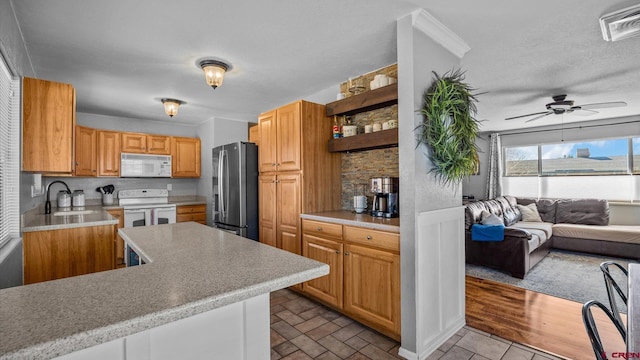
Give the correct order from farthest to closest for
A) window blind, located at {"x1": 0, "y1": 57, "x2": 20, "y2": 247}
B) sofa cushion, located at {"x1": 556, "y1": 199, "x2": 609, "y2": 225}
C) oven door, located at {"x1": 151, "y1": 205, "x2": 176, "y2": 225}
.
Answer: sofa cushion, located at {"x1": 556, "y1": 199, "x2": 609, "y2": 225}
oven door, located at {"x1": 151, "y1": 205, "x2": 176, "y2": 225}
window blind, located at {"x1": 0, "y1": 57, "x2": 20, "y2": 247}

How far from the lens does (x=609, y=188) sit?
557 cm

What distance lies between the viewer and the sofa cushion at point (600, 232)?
4402mm

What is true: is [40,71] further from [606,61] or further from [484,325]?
[606,61]

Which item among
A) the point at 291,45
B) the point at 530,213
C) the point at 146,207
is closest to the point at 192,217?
the point at 146,207

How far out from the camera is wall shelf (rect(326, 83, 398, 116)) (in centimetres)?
238

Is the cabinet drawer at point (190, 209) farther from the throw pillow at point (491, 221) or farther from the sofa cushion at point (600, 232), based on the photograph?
the sofa cushion at point (600, 232)

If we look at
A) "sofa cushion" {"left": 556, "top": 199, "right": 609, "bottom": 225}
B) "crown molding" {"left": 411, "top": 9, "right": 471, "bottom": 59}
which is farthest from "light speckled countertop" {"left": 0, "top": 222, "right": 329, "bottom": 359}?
"sofa cushion" {"left": 556, "top": 199, "right": 609, "bottom": 225}

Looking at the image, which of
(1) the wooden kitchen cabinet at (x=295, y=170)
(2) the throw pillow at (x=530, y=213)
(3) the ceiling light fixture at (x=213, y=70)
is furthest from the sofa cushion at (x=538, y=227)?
(3) the ceiling light fixture at (x=213, y=70)

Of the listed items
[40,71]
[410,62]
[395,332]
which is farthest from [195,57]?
[395,332]

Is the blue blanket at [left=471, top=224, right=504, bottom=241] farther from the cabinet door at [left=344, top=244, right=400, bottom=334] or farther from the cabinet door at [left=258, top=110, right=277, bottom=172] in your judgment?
the cabinet door at [left=258, top=110, right=277, bottom=172]

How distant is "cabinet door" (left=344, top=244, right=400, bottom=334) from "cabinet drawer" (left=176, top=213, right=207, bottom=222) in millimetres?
3610

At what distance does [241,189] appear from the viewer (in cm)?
348

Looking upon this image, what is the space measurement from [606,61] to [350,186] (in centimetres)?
287

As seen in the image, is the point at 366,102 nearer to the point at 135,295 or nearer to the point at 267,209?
the point at 267,209
